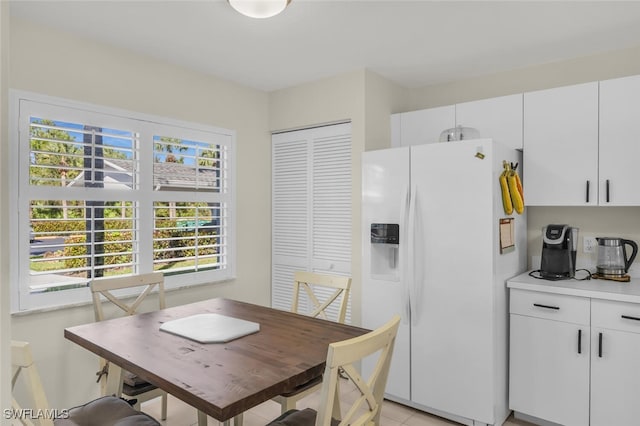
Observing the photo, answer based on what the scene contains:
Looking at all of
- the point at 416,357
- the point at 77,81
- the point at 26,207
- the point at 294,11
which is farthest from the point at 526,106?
the point at 26,207

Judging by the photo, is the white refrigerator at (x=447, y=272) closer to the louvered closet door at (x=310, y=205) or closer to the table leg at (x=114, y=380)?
the louvered closet door at (x=310, y=205)

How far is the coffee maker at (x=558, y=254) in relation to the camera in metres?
2.69

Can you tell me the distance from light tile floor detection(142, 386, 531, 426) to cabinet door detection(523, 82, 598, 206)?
155 cm

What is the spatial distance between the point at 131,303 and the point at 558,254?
117 inches

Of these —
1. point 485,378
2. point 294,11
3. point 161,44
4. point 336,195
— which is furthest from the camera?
point 336,195

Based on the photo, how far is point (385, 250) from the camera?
9.92 feet

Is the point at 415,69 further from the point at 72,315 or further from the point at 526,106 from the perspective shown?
the point at 72,315

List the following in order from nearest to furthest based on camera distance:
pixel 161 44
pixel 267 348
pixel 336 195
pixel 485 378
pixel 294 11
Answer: pixel 267 348 < pixel 294 11 < pixel 485 378 < pixel 161 44 < pixel 336 195

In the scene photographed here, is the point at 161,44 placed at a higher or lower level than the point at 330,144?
higher

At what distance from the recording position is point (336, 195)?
3.44 m

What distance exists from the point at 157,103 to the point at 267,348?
211cm

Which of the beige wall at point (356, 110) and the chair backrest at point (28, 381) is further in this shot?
the beige wall at point (356, 110)

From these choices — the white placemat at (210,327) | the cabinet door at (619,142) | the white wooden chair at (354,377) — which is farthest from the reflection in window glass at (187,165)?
the cabinet door at (619,142)

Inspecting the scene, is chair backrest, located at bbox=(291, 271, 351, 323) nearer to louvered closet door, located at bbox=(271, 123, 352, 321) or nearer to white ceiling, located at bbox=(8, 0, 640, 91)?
louvered closet door, located at bbox=(271, 123, 352, 321)
